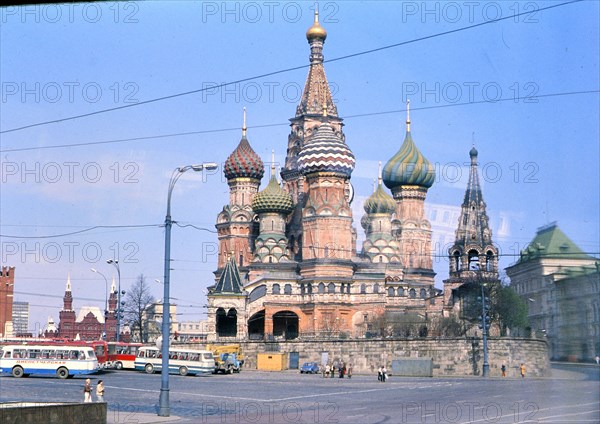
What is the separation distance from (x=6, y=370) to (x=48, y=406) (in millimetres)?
27059

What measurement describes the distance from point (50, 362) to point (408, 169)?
53.2 meters

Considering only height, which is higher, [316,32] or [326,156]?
[316,32]

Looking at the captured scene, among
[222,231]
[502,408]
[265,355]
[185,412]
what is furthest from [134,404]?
[222,231]

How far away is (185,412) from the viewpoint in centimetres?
2691

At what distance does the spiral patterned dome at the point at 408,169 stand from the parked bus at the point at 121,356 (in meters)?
41.6

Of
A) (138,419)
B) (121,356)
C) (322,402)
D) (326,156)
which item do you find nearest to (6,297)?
(326,156)

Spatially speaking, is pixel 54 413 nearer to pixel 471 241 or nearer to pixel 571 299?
pixel 571 299

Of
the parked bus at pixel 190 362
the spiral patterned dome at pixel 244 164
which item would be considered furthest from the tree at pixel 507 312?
the spiral patterned dome at pixel 244 164

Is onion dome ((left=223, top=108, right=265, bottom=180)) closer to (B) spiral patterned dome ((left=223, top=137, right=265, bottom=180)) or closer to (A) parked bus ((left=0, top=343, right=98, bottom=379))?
(B) spiral patterned dome ((left=223, top=137, right=265, bottom=180))

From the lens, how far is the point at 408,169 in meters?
92.4

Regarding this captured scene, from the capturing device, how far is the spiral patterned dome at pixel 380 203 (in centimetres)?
9162

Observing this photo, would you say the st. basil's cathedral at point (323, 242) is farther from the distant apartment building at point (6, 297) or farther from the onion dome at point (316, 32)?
the distant apartment building at point (6, 297)

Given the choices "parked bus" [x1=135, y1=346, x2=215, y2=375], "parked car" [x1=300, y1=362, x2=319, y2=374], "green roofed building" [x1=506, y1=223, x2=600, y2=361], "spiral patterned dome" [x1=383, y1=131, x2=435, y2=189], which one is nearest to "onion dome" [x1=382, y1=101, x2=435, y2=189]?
"spiral patterned dome" [x1=383, y1=131, x2=435, y2=189]

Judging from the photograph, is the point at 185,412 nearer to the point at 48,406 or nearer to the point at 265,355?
the point at 48,406
